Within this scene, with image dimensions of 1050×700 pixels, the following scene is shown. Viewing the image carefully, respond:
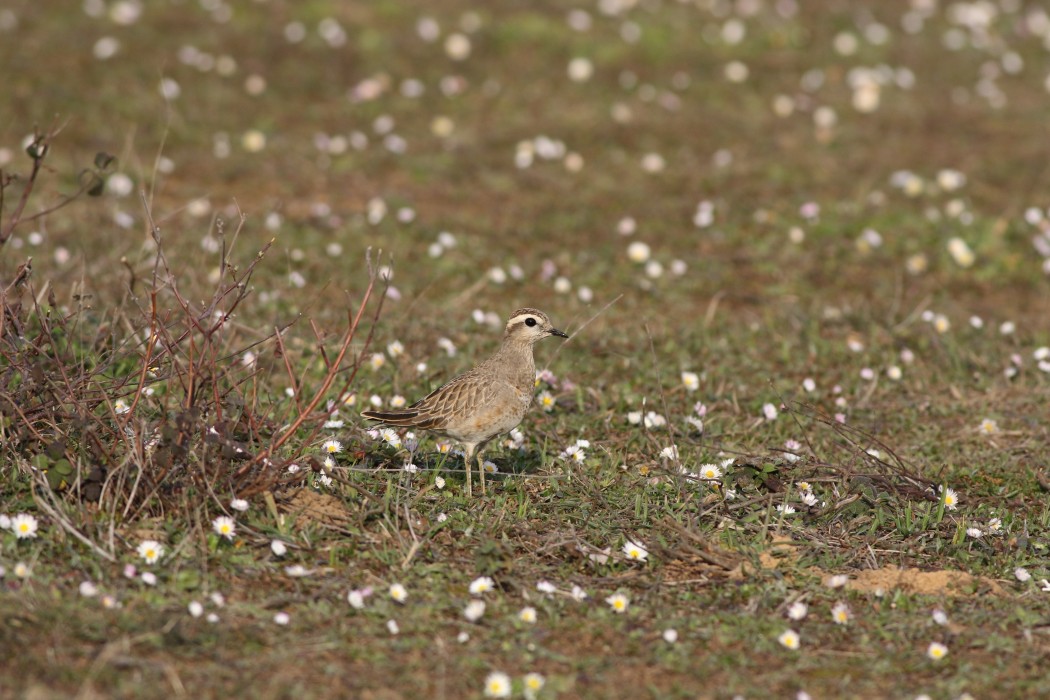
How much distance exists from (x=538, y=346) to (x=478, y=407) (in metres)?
3.05

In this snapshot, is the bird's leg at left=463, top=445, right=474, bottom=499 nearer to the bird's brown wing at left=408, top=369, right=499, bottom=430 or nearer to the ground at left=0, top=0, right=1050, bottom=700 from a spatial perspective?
the ground at left=0, top=0, right=1050, bottom=700

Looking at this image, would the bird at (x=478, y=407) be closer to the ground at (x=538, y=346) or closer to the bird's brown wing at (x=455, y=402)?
the bird's brown wing at (x=455, y=402)

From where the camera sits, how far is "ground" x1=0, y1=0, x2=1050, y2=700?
5969mm

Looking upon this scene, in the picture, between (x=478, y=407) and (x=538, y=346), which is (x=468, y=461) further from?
(x=538, y=346)

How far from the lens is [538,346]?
33.5 feet

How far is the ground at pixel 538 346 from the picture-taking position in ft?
19.6

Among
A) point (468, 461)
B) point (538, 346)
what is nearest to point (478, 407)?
point (468, 461)

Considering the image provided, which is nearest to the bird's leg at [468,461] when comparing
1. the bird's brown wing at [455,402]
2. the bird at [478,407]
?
the bird at [478,407]

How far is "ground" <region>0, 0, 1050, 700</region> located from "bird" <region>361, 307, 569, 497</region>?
264mm

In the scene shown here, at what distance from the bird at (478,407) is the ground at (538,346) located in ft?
0.87

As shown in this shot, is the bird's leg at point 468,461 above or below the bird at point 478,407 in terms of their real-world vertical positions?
below

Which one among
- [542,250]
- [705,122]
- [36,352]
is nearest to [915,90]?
[705,122]

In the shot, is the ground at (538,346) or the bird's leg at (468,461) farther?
the bird's leg at (468,461)

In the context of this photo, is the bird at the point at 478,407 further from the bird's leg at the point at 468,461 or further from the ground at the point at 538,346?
the ground at the point at 538,346
